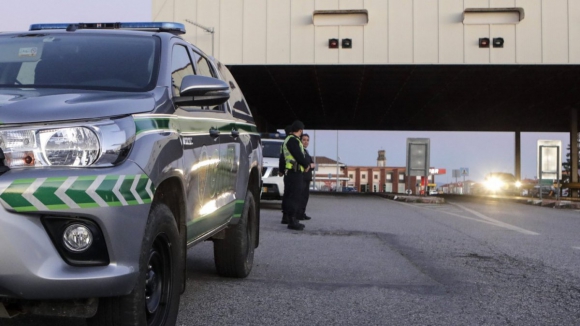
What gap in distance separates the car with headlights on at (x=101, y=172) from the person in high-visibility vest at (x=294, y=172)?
6050mm

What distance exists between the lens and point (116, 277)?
2627 millimetres

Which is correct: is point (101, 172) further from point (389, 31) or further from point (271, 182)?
point (389, 31)

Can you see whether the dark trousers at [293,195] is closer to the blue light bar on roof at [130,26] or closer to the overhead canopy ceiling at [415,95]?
the blue light bar on roof at [130,26]

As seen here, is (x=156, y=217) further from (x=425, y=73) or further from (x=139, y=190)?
(x=425, y=73)

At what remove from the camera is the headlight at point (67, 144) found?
2.58 m

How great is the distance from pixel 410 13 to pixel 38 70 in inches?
815

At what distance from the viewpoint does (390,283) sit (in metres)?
5.50

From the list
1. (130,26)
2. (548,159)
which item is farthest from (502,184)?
(130,26)

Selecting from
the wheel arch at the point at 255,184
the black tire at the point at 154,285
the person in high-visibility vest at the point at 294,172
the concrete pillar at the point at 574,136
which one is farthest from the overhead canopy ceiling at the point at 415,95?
the black tire at the point at 154,285

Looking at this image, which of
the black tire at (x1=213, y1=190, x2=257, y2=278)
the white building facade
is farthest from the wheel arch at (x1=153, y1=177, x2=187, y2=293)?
the white building facade

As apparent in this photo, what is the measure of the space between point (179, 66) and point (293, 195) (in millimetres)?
6359

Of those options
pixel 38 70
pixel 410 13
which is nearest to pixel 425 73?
pixel 410 13

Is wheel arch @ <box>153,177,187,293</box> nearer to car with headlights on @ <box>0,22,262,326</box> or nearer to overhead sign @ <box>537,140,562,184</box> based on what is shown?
car with headlights on @ <box>0,22,262,326</box>

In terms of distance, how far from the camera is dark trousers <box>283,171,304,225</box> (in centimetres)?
1032
